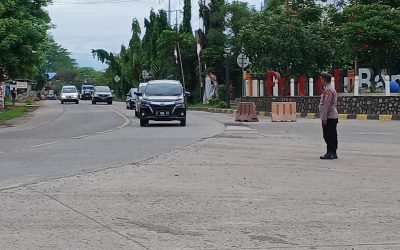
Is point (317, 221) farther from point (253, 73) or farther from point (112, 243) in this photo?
point (253, 73)

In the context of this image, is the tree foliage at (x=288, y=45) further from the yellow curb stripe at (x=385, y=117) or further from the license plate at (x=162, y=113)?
the license plate at (x=162, y=113)

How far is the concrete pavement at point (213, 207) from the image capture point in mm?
6559

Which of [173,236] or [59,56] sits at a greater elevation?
[59,56]

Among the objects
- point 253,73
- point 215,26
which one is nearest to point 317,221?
point 253,73

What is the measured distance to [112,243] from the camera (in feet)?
21.0

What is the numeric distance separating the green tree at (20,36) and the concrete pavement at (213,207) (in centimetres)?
2174

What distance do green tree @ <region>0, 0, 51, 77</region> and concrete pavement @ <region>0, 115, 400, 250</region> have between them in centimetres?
2174

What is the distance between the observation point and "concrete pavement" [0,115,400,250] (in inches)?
258

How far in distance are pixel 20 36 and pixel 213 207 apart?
2744cm

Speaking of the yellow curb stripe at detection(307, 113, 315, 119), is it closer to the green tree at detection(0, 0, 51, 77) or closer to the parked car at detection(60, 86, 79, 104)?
the green tree at detection(0, 0, 51, 77)

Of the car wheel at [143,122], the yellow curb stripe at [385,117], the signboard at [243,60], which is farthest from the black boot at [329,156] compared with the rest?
the signboard at [243,60]

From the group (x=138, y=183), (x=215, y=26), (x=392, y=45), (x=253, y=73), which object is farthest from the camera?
(x=215, y=26)

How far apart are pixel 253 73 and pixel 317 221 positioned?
3540 cm

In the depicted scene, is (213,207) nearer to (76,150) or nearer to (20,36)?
(76,150)
